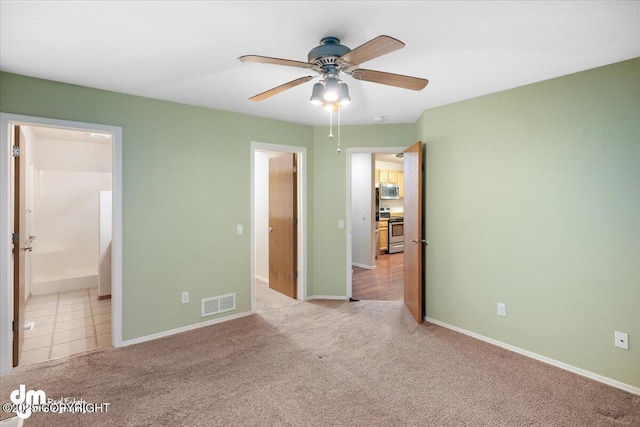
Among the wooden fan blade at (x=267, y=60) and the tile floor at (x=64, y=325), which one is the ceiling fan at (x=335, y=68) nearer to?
the wooden fan blade at (x=267, y=60)

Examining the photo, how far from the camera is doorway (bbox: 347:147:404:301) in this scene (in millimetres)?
4516

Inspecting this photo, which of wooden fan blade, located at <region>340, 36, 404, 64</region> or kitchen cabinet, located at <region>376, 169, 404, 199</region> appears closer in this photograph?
wooden fan blade, located at <region>340, 36, 404, 64</region>

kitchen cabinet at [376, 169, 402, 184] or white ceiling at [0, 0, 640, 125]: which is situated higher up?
white ceiling at [0, 0, 640, 125]

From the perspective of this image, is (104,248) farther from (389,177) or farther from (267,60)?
(389,177)

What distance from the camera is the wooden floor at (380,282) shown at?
460 cm

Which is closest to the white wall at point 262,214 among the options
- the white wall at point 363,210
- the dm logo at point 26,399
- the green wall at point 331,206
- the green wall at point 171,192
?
the green wall at point 331,206

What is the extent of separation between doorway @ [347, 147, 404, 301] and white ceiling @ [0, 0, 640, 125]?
1.88 m

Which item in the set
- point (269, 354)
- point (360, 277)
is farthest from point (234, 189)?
point (360, 277)

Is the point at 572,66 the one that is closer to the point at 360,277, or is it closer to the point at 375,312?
the point at 375,312

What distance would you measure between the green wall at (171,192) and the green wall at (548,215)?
7.51ft

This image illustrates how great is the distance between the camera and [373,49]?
1599 millimetres

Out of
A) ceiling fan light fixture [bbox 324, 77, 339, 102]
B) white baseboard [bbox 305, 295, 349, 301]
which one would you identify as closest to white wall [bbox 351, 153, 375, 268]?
white baseboard [bbox 305, 295, 349, 301]

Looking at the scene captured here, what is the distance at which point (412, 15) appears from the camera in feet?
5.75

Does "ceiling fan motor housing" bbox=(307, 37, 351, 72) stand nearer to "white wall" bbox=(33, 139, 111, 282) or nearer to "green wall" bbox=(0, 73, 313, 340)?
"green wall" bbox=(0, 73, 313, 340)
